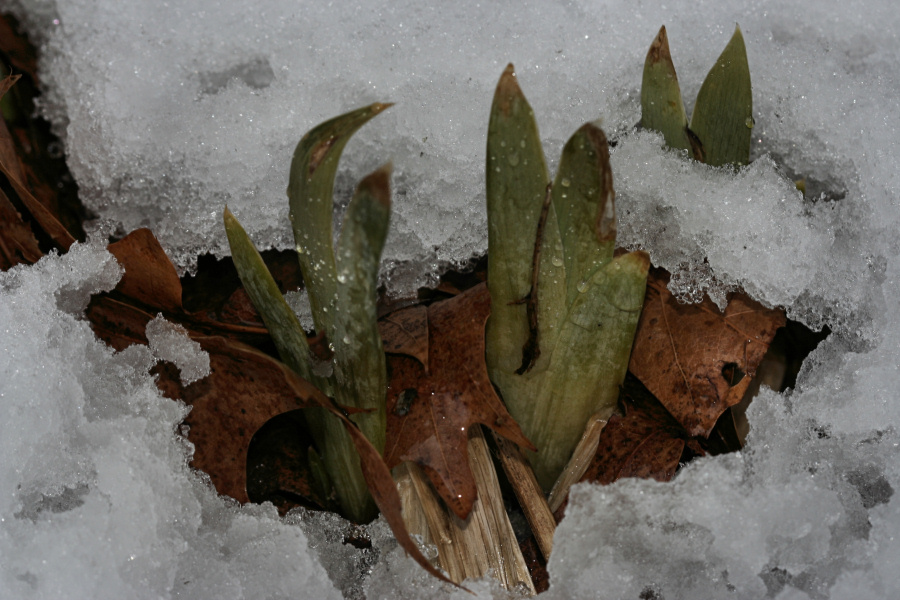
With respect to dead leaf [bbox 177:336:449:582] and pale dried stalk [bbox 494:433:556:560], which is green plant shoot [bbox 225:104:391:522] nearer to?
dead leaf [bbox 177:336:449:582]

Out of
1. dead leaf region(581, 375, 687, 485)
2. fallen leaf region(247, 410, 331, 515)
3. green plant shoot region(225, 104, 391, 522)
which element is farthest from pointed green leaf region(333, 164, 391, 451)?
dead leaf region(581, 375, 687, 485)

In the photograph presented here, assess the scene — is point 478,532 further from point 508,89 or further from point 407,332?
point 508,89

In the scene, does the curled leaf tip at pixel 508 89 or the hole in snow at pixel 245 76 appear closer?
the curled leaf tip at pixel 508 89

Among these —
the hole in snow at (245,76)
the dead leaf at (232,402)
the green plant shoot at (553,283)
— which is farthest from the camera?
the hole in snow at (245,76)

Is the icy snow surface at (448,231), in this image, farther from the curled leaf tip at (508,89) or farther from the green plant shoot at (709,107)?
the curled leaf tip at (508,89)

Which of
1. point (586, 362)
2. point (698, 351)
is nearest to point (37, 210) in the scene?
point (586, 362)

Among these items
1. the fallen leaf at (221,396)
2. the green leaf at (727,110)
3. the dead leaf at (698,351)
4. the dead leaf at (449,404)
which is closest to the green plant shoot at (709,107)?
the green leaf at (727,110)

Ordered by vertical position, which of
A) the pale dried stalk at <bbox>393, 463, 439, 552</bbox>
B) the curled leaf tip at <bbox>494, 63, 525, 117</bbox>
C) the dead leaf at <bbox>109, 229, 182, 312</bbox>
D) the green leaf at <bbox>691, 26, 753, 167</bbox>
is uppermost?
the curled leaf tip at <bbox>494, 63, 525, 117</bbox>
